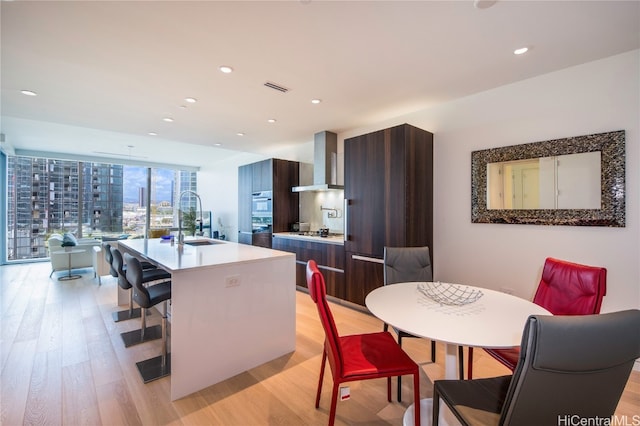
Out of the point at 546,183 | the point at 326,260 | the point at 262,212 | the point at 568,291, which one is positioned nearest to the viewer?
the point at 568,291

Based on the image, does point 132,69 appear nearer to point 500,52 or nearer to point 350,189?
point 350,189

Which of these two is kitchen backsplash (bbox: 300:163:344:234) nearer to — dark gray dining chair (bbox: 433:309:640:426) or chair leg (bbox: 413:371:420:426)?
chair leg (bbox: 413:371:420:426)

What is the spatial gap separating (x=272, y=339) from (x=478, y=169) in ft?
9.10

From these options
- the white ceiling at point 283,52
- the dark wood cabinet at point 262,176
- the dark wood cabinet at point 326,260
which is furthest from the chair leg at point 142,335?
the dark wood cabinet at point 262,176

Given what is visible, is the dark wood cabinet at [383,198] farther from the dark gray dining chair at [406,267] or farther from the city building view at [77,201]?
the city building view at [77,201]

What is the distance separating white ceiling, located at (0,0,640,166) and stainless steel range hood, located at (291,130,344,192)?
0.84 meters

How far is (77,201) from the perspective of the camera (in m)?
7.01

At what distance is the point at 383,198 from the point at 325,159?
60.3 inches

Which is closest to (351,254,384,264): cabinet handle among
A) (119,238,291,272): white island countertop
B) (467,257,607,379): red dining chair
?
(119,238,291,272): white island countertop

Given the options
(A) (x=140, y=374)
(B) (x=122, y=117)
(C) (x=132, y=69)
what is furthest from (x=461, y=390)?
(B) (x=122, y=117)

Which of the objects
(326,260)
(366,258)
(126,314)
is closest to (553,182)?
(366,258)

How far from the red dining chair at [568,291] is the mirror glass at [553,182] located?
0.82m

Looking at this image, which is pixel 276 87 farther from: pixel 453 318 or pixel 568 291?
pixel 568 291

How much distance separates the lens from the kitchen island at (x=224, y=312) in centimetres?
191
